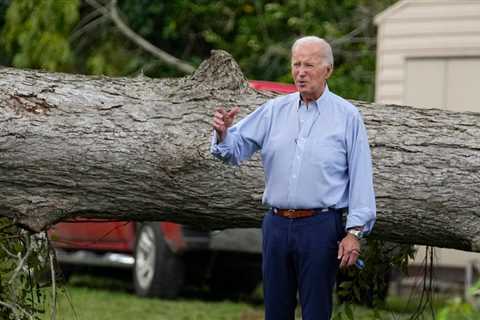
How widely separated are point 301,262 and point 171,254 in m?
7.41

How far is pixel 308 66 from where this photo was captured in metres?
7.26

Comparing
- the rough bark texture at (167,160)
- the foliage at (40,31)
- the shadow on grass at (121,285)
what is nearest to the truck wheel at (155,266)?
the shadow on grass at (121,285)

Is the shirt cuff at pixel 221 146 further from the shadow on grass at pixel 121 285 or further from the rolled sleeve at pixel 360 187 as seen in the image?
the shadow on grass at pixel 121 285

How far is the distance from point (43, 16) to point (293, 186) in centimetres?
1397

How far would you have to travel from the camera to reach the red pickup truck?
46.3 feet

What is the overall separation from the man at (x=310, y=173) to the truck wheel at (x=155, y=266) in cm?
730

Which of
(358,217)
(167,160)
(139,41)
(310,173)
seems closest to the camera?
(358,217)

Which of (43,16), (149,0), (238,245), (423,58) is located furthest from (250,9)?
(238,245)

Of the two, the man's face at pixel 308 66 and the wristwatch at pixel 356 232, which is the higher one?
Answer: the man's face at pixel 308 66

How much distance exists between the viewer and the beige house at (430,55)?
56.3 ft

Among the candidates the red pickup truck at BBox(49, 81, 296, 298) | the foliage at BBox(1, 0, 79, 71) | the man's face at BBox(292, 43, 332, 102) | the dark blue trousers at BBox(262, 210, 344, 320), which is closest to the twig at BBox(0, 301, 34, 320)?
the dark blue trousers at BBox(262, 210, 344, 320)

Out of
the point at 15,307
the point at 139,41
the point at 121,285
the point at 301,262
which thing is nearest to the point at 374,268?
the point at 301,262

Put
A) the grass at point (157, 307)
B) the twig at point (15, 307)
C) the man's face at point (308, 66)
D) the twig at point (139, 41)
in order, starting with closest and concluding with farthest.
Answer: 1. the man's face at point (308, 66)
2. the twig at point (15, 307)
3. the grass at point (157, 307)
4. the twig at point (139, 41)

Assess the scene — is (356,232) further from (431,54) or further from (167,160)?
(431,54)
